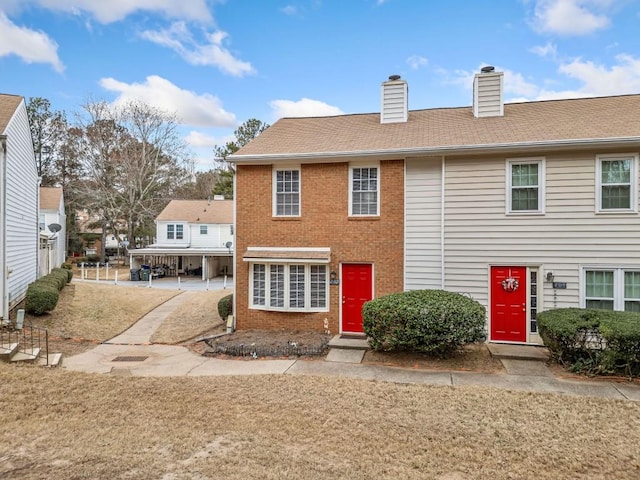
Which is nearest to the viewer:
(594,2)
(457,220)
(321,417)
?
(321,417)

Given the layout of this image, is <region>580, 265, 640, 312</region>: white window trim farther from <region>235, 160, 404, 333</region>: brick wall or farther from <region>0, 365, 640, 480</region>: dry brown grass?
<region>235, 160, 404, 333</region>: brick wall

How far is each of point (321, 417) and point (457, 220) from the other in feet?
22.7

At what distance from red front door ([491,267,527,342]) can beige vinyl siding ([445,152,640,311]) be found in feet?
0.81

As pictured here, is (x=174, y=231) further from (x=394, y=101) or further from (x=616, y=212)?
(x=616, y=212)

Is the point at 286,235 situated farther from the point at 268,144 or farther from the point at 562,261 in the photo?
the point at 562,261

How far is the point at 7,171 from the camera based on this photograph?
11125mm

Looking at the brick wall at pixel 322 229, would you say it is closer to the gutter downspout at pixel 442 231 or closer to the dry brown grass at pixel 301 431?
the gutter downspout at pixel 442 231

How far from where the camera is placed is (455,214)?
10680 mm

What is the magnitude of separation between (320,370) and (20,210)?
39.3ft

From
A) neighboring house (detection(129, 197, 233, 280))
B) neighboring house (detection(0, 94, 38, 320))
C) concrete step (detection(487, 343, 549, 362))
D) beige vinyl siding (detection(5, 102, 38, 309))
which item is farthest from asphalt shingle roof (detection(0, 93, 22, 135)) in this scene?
neighboring house (detection(129, 197, 233, 280))

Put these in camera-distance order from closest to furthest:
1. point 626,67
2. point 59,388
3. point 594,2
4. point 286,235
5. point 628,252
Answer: point 59,388, point 628,252, point 286,235, point 594,2, point 626,67

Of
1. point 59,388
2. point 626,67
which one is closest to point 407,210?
point 59,388

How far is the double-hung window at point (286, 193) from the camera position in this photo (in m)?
11.8

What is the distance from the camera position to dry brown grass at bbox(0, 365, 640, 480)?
435cm
